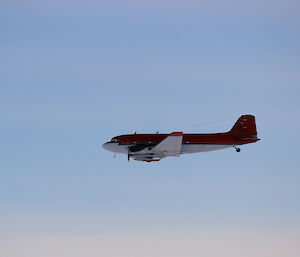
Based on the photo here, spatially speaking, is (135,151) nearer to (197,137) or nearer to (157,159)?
(157,159)

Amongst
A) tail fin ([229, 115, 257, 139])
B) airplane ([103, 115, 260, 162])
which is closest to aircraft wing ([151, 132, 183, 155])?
airplane ([103, 115, 260, 162])

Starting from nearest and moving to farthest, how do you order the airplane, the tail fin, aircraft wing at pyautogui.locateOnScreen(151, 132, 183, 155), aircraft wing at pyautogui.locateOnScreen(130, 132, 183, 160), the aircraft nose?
aircraft wing at pyautogui.locateOnScreen(151, 132, 183, 155) → aircraft wing at pyautogui.locateOnScreen(130, 132, 183, 160) → the airplane → the aircraft nose → the tail fin

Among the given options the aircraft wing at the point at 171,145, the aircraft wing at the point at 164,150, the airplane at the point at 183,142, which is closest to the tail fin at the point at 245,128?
the airplane at the point at 183,142

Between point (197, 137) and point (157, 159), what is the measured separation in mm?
10021

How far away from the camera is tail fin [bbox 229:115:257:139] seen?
114 m

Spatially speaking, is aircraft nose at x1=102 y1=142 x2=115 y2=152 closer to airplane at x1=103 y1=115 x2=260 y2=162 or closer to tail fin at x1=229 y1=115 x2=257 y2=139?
airplane at x1=103 y1=115 x2=260 y2=162

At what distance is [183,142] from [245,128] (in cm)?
1435

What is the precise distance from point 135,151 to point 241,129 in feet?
78.0

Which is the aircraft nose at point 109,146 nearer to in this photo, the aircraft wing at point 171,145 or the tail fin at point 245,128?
the aircraft wing at point 171,145

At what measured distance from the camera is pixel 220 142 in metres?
113

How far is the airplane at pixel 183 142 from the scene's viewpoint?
107688mm

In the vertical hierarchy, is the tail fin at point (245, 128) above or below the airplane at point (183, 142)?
above

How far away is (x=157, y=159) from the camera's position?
109250mm

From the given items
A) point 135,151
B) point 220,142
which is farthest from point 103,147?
point 220,142
